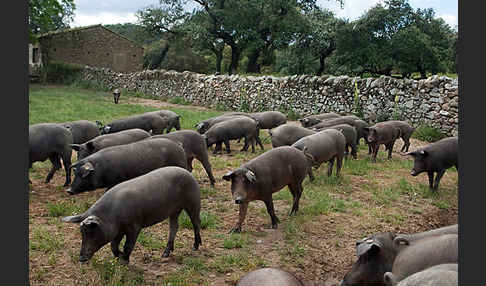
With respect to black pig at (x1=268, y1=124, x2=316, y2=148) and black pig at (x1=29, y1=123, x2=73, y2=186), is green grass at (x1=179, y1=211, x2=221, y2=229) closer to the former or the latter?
black pig at (x1=29, y1=123, x2=73, y2=186)

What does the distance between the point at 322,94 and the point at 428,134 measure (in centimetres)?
517

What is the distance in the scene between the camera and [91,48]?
114 feet

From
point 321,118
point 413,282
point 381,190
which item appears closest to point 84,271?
point 413,282

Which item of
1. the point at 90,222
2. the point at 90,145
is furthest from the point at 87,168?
the point at 90,222

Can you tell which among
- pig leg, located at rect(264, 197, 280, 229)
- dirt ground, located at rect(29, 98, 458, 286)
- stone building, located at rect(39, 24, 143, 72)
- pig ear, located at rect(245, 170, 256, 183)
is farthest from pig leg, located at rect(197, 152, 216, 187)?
stone building, located at rect(39, 24, 143, 72)

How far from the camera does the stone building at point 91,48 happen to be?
111 ft

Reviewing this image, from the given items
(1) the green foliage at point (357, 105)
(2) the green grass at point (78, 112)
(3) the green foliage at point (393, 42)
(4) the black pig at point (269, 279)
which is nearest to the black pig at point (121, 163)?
(4) the black pig at point (269, 279)

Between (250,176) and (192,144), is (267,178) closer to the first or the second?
(250,176)

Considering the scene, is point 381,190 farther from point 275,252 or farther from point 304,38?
point 304,38

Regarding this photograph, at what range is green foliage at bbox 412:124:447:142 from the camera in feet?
45.5

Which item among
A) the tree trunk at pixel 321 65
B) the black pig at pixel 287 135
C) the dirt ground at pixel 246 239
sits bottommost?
the dirt ground at pixel 246 239

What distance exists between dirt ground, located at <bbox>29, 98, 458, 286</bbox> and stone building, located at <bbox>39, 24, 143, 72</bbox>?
1113 inches

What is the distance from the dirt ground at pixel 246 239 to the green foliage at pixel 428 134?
17.2 ft

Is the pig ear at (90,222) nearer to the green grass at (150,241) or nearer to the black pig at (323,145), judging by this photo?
the green grass at (150,241)
